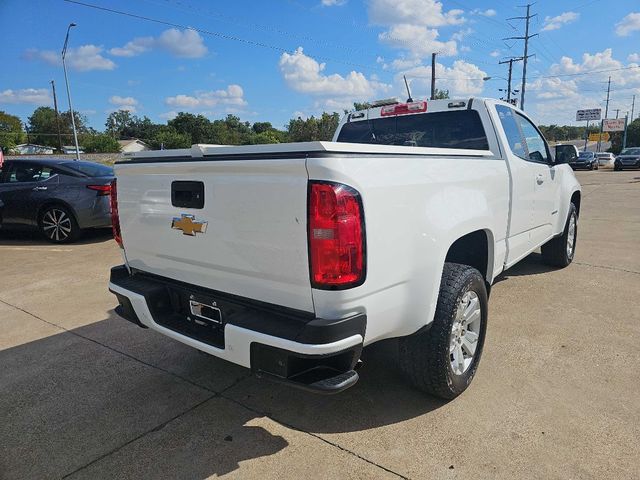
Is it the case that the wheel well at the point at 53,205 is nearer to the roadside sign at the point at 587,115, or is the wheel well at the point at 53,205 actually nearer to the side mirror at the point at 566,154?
the side mirror at the point at 566,154

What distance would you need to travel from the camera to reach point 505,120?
3.98 metres

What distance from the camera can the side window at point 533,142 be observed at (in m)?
4.27

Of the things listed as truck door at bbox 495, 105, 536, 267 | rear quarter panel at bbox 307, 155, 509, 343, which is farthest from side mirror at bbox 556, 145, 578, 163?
rear quarter panel at bbox 307, 155, 509, 343

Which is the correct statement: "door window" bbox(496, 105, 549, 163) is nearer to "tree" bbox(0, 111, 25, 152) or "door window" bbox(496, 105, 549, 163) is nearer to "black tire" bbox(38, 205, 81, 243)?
"black tire" bbox(38, 205, 81, 243)

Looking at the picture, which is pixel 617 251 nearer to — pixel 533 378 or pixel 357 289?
pixel 533 378

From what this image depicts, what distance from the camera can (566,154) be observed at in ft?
15.8

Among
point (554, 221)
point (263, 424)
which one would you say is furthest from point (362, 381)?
point (554, 221)

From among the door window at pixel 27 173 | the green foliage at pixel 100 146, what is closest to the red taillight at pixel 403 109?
the door window at pixel 27 173

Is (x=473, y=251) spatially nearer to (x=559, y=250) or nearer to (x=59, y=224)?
(x=559, y=250)

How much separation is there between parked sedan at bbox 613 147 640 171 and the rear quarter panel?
114 feet

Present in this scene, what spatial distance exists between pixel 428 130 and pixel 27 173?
730 cm

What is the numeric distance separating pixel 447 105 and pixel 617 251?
4255mm

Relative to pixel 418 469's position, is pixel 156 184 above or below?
above

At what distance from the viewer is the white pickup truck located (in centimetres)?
197
